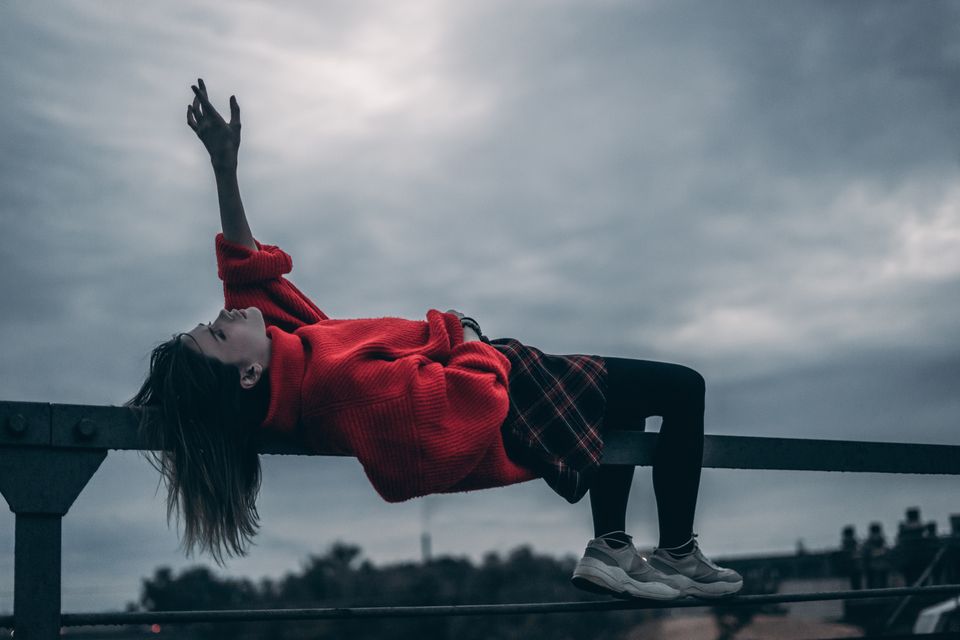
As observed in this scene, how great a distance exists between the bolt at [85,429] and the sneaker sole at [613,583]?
1076 mm

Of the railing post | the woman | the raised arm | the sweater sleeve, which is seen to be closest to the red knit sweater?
the woman

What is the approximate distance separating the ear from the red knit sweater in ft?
0.10

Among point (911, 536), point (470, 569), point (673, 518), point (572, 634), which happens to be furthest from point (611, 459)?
point (470, 569)

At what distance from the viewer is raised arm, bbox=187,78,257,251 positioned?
247 cm

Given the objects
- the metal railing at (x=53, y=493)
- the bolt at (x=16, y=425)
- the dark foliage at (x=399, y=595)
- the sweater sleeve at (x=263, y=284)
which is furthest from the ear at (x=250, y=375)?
the dark foliage at (x=399, y=595)

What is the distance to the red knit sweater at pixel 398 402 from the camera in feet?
7.16

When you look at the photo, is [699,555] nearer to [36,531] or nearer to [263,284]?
[263,284]

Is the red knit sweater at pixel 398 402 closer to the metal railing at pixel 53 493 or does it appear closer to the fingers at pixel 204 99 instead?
the metal railing at pixel 53 493

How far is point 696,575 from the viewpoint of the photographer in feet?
7.97

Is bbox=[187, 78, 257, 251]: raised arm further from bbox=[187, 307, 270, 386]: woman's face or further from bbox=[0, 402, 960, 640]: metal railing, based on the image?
bbox=[0, 402, 960, 640]: metal railing

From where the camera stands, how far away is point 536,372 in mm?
2467

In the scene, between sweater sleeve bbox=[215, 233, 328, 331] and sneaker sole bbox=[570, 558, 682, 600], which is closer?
sneaker sole bbox=[570, 558, 682, 600]

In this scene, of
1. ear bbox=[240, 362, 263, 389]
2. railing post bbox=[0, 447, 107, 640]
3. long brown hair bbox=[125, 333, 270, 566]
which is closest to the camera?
railing post bbox=[0, 447, 107, 640]

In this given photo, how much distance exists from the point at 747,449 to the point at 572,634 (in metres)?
35.5
